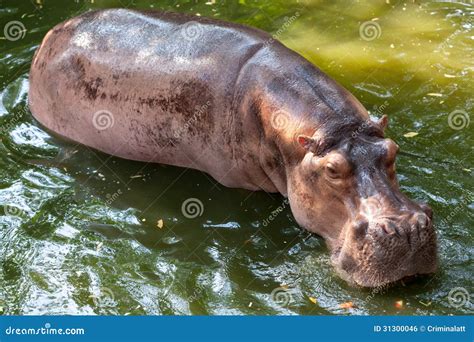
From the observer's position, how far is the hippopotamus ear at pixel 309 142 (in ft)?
20.4

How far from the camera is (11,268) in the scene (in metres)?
6.54

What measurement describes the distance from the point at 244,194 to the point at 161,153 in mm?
915

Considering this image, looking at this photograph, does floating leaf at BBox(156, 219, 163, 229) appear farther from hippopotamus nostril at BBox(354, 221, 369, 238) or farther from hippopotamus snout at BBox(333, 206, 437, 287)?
hippopotamus nostril at BBox(354, 221, 369, 238)

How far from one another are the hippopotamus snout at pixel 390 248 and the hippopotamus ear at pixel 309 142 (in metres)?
0.72

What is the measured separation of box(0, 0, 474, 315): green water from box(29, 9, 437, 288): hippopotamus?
210 mm

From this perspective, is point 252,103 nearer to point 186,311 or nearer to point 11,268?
point 186,311

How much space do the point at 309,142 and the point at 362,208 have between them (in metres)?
0.70

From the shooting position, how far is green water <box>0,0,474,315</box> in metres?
6.04

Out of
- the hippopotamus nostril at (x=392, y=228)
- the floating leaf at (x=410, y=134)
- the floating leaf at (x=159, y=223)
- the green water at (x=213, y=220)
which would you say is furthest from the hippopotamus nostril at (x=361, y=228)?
the floating leaf at (x=410, y=134)

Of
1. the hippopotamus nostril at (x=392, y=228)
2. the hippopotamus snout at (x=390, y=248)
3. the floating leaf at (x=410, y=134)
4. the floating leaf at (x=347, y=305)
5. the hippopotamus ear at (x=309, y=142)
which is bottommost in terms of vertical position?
the floating leaf at (x=410, y=134)

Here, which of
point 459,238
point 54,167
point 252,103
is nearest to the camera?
point 459,238

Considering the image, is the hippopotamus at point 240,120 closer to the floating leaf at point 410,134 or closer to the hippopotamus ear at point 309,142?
the hippopotamus ear at point 309,142

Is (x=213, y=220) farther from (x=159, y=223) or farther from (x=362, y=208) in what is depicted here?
(x=362, y=208)

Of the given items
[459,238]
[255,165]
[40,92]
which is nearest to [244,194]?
[255,165]
